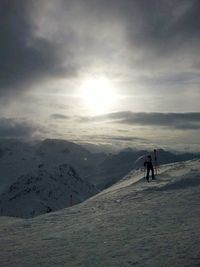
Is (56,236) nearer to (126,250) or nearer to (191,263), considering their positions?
(126,250)

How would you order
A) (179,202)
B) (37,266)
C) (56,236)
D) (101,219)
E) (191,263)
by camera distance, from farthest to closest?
(179,202)
(101,219)
(56,236)
(37,266)
(191,263)

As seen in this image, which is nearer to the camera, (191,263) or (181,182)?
(191,263)

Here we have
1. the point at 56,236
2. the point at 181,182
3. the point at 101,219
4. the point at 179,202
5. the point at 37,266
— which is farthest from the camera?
the point at 181,182

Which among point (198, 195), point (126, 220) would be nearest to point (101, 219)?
point (126, 220)

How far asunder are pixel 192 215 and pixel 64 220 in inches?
331

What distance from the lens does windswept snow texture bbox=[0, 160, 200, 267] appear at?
49.1ft

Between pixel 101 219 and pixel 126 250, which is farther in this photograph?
pixel 101 219

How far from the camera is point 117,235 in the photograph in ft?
59.9

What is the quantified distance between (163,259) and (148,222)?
564 cm

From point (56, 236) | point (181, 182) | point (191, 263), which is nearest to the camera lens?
point (191, 263)

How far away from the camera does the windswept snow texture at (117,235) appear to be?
14961 mm

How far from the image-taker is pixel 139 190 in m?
30.0

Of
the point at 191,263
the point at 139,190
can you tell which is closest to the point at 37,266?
the point at 191,263

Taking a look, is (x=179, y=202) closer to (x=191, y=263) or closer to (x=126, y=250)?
(x=126, y=250)
